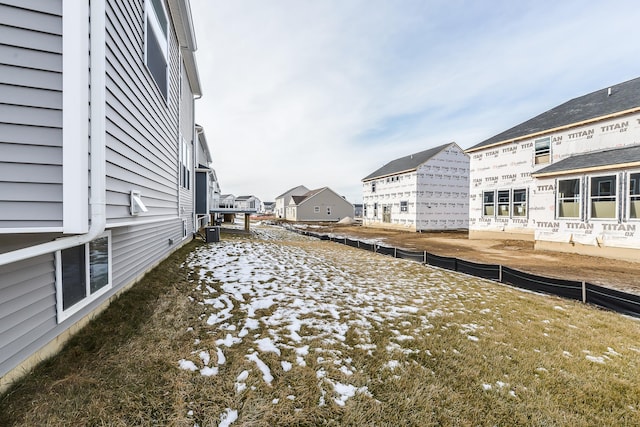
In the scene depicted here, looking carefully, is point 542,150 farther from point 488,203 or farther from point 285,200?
point 285,200

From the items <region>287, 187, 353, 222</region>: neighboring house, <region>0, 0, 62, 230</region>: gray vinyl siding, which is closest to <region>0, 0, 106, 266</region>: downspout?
<region>0, 0, 62, 230</region>: gray vinyl siding

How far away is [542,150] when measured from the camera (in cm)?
1496

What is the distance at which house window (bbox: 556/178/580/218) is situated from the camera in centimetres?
1183

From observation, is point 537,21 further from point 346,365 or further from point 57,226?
point 57,226

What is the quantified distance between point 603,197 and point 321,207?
37.9 m

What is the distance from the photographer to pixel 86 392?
2516 millimetres

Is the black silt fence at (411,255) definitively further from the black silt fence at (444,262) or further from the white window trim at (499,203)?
the white window trim at (499,203)

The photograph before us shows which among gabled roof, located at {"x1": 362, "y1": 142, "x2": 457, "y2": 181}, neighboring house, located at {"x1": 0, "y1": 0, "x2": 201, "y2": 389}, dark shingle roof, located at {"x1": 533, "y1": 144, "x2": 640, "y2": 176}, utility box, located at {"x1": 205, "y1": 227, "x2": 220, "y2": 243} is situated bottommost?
utility box, located at {"x1": 205, "y1": 227, "x2": 220, "y2": 243}

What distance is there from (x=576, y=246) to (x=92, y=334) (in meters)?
17.0

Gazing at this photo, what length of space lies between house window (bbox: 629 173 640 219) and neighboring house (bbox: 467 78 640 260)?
26 millimetres

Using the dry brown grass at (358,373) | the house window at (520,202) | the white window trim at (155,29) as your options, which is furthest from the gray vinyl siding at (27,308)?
the house window at (520,202)

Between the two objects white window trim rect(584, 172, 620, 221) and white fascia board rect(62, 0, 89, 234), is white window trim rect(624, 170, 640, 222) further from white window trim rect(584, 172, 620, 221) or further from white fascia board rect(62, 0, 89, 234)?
white fascia board rect(62, 0, 89, 234)

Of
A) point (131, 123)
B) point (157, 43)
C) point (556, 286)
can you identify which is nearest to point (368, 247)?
point (556, 286)

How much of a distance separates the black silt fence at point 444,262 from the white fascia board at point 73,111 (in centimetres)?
954
